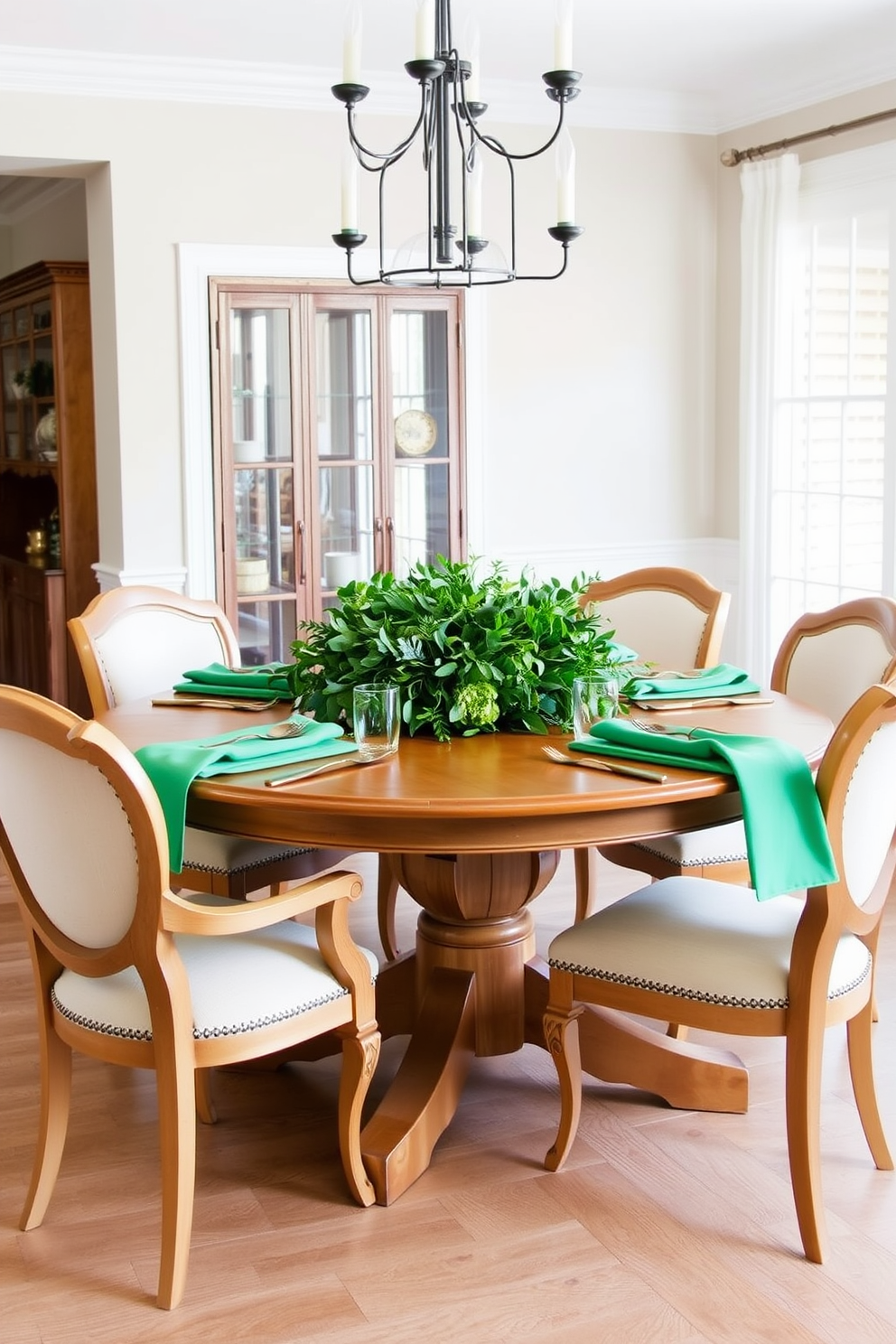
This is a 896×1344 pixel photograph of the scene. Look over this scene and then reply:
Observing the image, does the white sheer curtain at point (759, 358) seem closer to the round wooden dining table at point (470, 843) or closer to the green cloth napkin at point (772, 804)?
the round wooden dining table at point (470, 843)

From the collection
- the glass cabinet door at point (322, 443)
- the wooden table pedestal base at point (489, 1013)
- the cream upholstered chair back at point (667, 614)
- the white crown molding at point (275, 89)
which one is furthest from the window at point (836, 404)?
the wooden table pedestal base at point (489, 1013)

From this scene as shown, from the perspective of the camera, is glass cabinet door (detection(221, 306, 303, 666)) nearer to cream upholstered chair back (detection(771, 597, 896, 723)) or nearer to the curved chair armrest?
cream upholstered chair back (detection(771, 597, 896, 723))

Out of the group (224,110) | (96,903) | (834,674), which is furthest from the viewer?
(224,110)

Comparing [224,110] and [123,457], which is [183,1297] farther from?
[224,110]

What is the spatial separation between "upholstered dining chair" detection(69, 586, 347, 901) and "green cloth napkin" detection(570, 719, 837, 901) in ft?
3.15

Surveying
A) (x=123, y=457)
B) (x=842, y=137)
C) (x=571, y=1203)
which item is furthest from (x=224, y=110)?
(x=571, y=1203)

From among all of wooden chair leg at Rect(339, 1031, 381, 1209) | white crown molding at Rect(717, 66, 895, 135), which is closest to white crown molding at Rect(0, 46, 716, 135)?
white crown molding at Rect(717, 66, 895, 135)

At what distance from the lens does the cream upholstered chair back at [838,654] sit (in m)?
3.14

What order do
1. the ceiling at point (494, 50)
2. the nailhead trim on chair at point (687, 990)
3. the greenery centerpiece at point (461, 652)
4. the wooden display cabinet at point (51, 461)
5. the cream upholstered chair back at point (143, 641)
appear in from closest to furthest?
the nailhead trim on chair at point (687, 990) → the greenery centerpiece at point (461, 652) → the cream upholstered chair back at point (143, 641) → the ceiling at point (494, 50) → the wooden display cabinet at point (51, 461)

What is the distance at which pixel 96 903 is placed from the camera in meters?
2.18

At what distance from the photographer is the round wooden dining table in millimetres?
2229

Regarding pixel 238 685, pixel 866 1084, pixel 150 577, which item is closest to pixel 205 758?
pixel 238 685

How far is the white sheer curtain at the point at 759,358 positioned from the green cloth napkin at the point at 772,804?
336cm

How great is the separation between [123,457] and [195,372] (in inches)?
15.9
